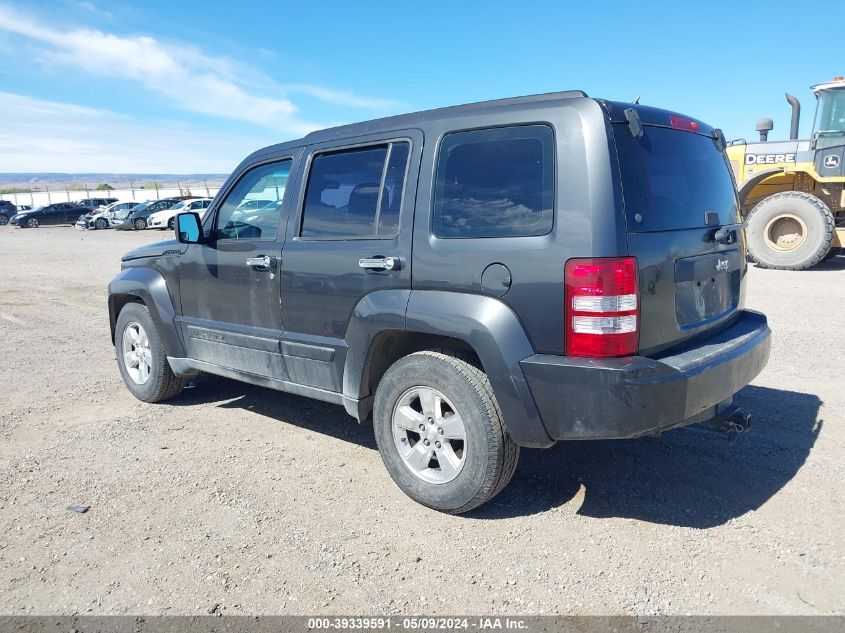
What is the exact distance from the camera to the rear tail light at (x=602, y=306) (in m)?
2.73

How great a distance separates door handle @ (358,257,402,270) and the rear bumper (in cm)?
90

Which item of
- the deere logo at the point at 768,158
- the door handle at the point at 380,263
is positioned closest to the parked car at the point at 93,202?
the deere logo at the point at 768,158

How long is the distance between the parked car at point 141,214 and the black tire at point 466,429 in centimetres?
3537

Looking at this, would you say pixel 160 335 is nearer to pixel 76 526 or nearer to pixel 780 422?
pixel 76 526

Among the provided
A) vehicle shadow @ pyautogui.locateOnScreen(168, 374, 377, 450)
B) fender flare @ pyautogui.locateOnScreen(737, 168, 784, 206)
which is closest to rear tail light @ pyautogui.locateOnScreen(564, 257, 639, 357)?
vehicle shadow @ pyautogui.locateOnScreen(168, 374, 377, 450)

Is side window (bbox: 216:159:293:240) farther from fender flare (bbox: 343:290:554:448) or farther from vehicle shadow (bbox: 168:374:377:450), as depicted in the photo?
vehicle shadow (bbox: 168:374:377:450)

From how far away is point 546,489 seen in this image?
3.58m

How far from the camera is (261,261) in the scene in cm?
405

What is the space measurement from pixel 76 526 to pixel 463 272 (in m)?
2.39

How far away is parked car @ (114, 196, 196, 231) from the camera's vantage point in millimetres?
34594

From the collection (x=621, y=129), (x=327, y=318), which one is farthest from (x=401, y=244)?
(x=621, y=129)

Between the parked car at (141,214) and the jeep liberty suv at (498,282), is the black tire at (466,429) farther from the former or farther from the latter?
the parked car at (141,214)

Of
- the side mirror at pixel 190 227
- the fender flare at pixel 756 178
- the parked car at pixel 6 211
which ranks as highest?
the parked car at pixel 6 211

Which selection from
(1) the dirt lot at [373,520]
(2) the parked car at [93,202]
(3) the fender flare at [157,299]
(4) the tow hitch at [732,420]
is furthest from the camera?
(2) the parked car at [93,202]
